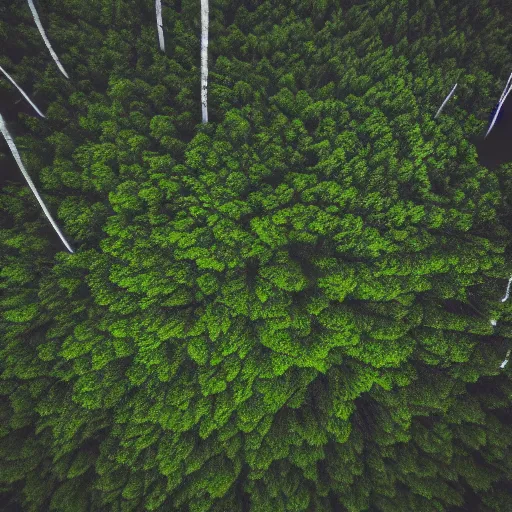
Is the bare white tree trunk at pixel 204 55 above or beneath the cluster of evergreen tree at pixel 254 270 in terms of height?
above

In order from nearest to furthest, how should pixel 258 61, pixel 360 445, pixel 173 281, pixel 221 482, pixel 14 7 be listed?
pixel 221 482
pixel 360 445
pixel 173 281
pixel 14 7
pixel 258 61

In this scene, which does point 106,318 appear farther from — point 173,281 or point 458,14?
point 458,14

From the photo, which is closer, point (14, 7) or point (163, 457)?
point (163, 457)

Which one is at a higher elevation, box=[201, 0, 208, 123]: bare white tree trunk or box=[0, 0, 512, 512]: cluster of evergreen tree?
box=[201, 0, 208, 123]: bare white tree trunk

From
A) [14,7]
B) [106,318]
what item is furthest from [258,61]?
[106,318]

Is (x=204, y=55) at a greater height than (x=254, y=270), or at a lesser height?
greater

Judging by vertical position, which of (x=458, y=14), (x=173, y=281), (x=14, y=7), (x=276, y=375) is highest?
(x=458, y=14)

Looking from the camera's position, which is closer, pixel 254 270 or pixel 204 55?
pixel 204 55

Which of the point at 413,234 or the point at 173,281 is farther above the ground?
the point at 413,234
